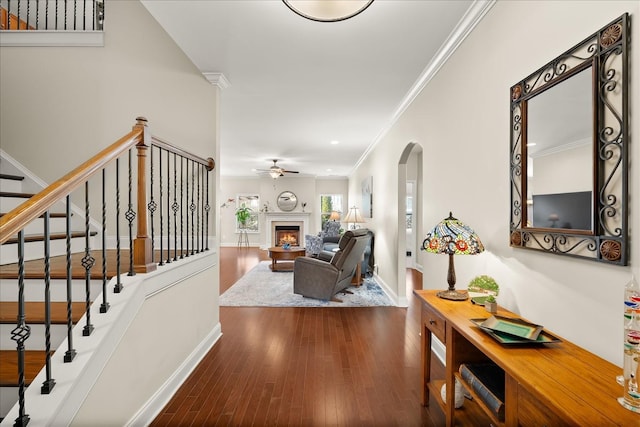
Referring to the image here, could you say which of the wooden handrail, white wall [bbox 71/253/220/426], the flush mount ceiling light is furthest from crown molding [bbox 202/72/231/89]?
white wall [bbox 71/253/220/426]

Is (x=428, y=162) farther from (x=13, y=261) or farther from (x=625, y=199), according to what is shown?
(x=13, y=261)

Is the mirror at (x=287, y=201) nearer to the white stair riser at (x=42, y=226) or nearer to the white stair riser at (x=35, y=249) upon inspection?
the white stair riser at (x=35, y=249)

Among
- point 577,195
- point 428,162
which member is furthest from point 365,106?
point 577,195

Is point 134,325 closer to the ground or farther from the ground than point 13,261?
closer to the ground

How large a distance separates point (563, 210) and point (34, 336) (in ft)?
9.03

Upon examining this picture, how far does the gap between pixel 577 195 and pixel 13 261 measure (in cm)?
349

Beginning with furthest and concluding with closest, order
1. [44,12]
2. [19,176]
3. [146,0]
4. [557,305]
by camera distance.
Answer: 1. [44,12]
2. [19,176]
3. [146,0]
4. [557,305]

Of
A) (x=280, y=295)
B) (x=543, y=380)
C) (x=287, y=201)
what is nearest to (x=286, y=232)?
(x=287, y=201)

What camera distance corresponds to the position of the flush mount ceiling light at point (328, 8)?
1483 mm

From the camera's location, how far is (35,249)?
235cm

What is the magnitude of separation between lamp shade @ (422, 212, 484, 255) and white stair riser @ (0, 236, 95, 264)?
9.74ft

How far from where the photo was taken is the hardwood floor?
1871 millimetres

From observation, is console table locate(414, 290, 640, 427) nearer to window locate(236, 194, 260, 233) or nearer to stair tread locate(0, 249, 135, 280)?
stair tread locate(0, 249, 135, 280)

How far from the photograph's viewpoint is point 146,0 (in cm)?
194
